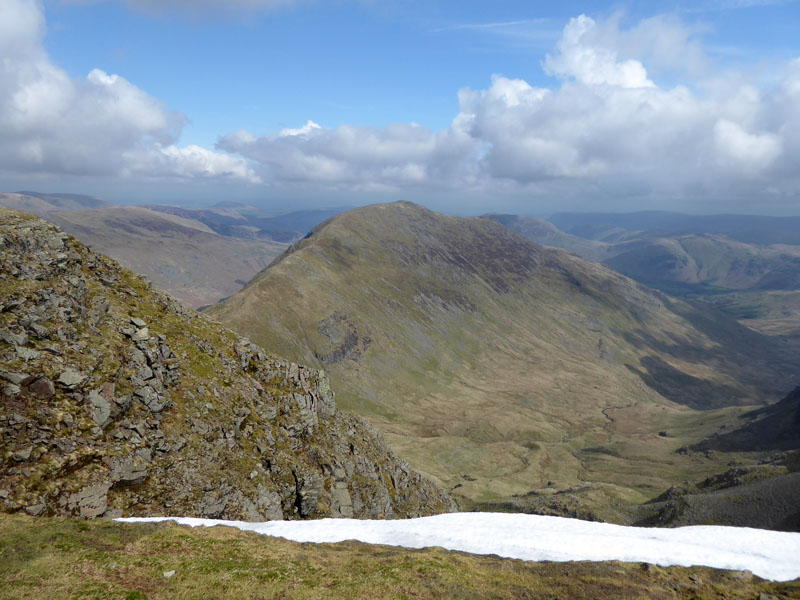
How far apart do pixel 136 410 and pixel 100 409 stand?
4004 millimetres

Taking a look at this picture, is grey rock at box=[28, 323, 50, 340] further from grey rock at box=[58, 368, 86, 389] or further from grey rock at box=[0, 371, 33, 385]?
grey rock at box=[0, 371, 33, 385]

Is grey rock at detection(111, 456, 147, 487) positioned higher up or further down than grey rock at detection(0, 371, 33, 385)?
further down

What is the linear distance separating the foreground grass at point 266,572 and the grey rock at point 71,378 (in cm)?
1312

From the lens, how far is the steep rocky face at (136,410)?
36250 millimetres

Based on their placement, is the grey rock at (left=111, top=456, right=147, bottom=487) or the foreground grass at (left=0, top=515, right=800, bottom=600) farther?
the grey rock at (left=111, top=456, right=147, bottom=487)

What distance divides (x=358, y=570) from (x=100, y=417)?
2980cm

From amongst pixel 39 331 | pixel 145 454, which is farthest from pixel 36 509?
pixel 39 331

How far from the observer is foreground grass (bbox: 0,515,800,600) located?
2486 cm

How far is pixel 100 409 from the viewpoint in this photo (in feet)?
135

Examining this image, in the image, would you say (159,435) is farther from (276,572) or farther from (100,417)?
(276,572)

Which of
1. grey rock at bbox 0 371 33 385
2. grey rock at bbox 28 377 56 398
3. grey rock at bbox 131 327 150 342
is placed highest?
grey rock at bbox 131 327 150 342

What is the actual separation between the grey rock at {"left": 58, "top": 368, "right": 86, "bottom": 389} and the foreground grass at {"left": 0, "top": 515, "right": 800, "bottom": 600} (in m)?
13.1

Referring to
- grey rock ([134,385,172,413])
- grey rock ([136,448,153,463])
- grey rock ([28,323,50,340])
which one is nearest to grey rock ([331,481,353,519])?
grey rock ([136,448,153,463])

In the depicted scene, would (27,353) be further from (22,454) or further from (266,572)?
(266,572)
